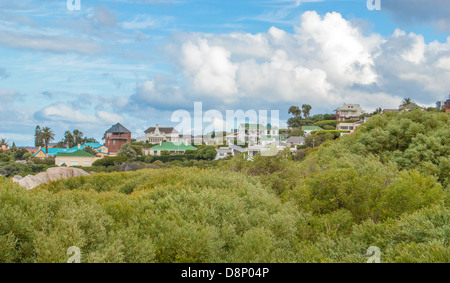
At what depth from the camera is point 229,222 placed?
1091cm

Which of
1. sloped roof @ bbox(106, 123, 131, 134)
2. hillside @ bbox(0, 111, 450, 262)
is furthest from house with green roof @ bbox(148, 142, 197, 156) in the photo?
hillside @ bbox(0, 111, 450, 262)

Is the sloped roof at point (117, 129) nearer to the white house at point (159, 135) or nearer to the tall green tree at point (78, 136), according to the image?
the tall green tree at point (78, 136)

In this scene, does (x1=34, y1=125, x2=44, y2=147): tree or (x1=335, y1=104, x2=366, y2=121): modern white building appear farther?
(x1=335, y1=104, x2=366, y2=121): modern white building

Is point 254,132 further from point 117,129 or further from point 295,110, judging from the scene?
point 295,110

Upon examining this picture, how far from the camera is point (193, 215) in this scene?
1079cm

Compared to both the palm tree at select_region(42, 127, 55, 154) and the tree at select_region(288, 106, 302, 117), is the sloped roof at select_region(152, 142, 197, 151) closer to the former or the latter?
the palm tree at select_region(42, 127, 55, 154)

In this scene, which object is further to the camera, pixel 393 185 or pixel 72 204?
pixel 393 185

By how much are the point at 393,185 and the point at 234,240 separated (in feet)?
28.3

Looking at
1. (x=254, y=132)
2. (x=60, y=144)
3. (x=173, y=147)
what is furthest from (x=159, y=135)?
(x=254, y=132)

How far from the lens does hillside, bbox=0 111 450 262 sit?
313 inches
